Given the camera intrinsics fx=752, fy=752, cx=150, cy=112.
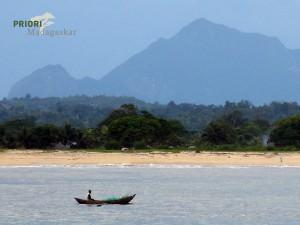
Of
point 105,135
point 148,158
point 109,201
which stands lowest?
point 109,201

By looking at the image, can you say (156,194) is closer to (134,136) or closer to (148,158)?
(148,158)

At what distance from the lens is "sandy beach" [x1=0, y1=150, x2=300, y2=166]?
58.2 m

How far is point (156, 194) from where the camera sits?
3931cm

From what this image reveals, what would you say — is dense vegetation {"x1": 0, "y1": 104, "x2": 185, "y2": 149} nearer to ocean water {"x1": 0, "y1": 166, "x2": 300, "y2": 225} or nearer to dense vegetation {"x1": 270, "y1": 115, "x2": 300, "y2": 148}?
dense vegetation {"x1": 270, "y1": 115, "x2": 300, "y2": 148}

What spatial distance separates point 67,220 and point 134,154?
107 feet

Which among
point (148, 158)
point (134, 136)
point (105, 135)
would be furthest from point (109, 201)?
point (105, 135)

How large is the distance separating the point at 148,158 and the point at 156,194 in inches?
781

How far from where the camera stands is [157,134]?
74.0 meters

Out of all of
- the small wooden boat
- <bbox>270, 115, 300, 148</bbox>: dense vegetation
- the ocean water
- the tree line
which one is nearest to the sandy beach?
the ocean water

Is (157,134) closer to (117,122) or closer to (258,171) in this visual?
(117,122)

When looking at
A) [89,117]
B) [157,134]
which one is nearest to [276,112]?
[89,117]

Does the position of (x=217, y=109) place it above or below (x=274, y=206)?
above

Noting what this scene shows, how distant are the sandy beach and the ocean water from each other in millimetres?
1535

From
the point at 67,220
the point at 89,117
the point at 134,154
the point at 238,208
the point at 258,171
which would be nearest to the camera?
the point at 67,220
